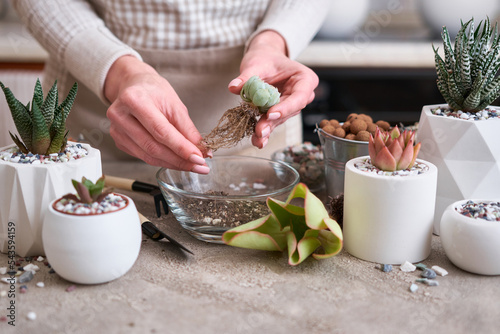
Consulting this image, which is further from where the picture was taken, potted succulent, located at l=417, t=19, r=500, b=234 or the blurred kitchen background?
the blurred kitchen background

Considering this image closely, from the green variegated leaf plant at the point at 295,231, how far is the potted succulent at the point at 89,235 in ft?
0.50

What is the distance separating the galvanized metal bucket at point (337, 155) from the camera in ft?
3.33

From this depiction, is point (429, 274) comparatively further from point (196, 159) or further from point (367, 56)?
point (367, 56)

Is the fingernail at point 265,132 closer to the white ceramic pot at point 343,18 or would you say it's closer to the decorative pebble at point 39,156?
the decorative pebble at point 39,156

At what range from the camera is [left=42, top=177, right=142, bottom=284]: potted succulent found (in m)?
0.73

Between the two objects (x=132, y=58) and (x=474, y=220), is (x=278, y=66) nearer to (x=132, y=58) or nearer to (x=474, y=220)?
(x=132, y=58)

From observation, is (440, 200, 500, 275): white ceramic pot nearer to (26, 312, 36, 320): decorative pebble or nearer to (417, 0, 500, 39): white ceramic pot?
(26, 312, 36, 320): decorative pebble

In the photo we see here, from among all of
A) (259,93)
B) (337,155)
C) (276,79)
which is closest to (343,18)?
(276,79)

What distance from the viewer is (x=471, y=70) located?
3.06 feet

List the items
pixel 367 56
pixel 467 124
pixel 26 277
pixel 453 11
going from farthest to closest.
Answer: pixel 367 56
pixel 453 11
pixel 467 124
pixel 26 277

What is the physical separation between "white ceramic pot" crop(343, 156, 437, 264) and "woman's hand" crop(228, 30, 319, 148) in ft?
0.58

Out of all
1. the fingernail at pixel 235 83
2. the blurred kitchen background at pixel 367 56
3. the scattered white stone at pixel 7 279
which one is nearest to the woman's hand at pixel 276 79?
the fingernail at pixel 235 83

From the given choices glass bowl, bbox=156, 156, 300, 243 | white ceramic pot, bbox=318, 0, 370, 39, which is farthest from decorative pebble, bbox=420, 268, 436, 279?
white ceramic pot, bbox=318, 0, 370, 39

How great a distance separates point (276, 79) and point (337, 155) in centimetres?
22
